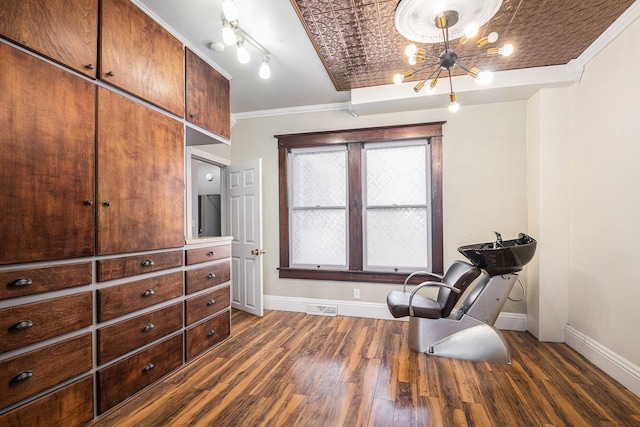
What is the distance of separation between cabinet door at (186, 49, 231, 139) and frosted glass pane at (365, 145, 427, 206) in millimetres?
1771

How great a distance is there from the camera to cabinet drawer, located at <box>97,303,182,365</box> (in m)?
1.82

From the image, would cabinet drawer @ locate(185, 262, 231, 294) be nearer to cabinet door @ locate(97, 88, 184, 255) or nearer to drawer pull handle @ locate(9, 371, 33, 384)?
cabinet door @ locate(97, 88, 184, 255)

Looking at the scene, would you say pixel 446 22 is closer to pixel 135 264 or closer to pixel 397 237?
pixel 397 237

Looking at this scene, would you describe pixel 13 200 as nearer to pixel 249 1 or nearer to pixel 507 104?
pixel 249 1

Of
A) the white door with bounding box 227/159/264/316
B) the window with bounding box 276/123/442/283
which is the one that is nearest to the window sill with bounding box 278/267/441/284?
the window with bounding box 276/123/442/283

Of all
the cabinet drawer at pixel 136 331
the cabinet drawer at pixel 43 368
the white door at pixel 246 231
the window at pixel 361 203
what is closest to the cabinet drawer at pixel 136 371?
the cabinet drawer at pixel 136 331

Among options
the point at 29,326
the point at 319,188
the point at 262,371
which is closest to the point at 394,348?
the point at 262,371

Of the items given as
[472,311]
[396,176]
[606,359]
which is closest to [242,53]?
[396,176]

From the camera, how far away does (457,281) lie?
8.71 ft

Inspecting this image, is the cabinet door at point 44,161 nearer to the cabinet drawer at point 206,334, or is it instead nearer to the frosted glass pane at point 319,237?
the cabinet drawer at point 206,334

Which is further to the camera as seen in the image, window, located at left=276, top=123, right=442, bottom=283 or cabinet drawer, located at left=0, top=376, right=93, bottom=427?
window, located at left=276, top=123, right=442, bottom=283

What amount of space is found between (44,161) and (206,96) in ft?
4.90

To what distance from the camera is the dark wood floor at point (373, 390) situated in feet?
5.96

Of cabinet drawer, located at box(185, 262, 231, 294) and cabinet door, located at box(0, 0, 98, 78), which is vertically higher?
cabinet door, located at box(0, 0, 98, 78)
